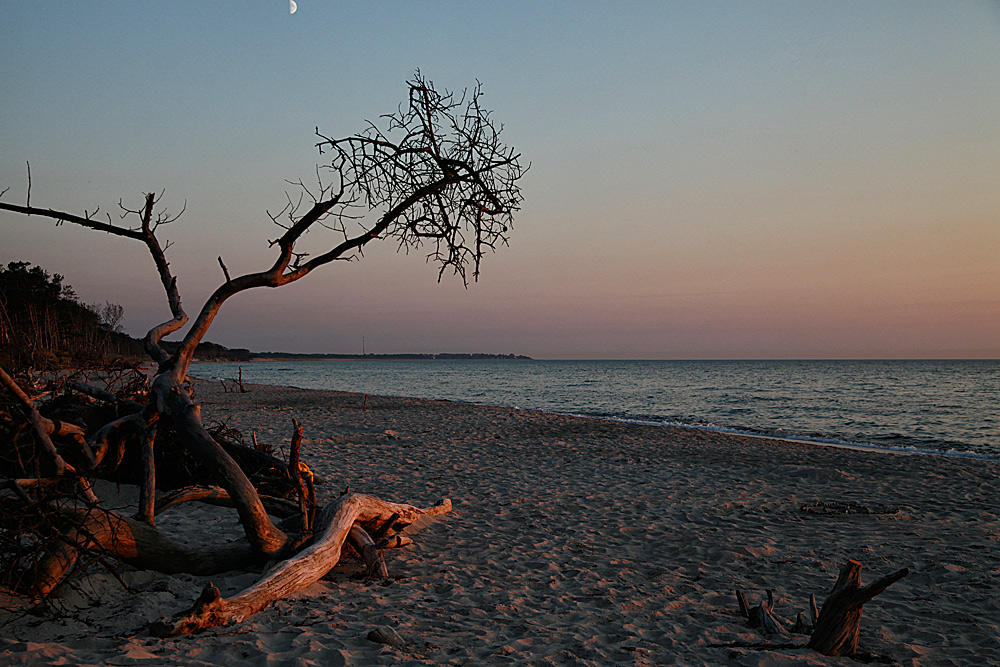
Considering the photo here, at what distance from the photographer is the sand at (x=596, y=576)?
361 centimetres

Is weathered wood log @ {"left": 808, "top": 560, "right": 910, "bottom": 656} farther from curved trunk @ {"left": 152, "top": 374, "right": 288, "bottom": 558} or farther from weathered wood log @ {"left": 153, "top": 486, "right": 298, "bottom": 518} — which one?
weathered wood log @ {"left": 153, "top": 486, "right": 298, "bottom": 518}

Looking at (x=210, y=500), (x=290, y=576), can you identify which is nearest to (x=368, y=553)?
(x=290, y=576)

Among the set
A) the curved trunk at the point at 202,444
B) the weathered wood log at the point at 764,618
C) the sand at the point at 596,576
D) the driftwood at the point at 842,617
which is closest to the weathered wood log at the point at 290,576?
the sand at the point at 596,576

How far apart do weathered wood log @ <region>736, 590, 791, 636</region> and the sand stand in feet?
0.36

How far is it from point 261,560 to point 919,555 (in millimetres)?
6513

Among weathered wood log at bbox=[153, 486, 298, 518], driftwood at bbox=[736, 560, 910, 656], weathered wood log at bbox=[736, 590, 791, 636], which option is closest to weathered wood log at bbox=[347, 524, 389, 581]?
weathered wood log at bbox=[153, 486, 298, 518]

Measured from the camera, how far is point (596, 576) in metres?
Answer: 5.40

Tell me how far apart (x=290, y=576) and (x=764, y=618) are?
3404mm

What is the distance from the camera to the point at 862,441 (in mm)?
19875

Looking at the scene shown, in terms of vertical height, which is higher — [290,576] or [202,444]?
[202,444]

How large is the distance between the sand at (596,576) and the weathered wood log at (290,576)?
0.09 metres

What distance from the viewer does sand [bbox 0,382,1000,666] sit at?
3605 millimetres

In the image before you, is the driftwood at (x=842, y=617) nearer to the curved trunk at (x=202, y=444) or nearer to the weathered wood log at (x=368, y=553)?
the weathered wood log at (x=368, y=553)

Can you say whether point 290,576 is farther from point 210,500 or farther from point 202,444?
point 210,500
